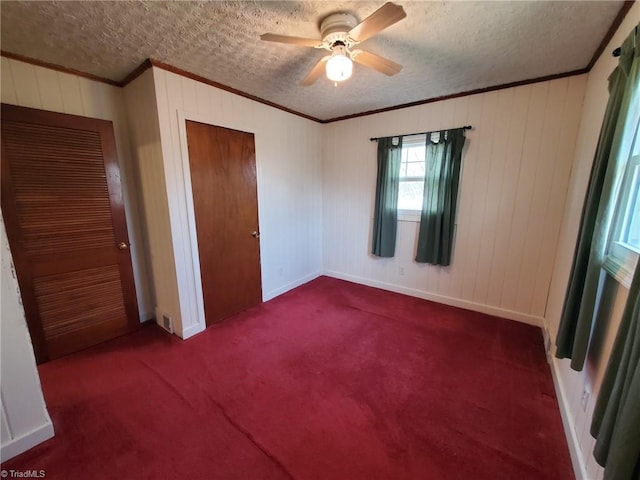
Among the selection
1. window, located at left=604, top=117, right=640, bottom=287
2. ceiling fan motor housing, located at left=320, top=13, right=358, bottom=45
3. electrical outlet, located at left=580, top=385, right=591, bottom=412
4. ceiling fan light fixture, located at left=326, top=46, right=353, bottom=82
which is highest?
ceiling fan motor housing, located at left=320, top=13, right=358, bottom=45

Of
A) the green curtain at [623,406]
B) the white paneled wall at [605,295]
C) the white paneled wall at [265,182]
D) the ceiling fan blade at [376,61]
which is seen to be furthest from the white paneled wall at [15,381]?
the white paneled wall at [605,295]

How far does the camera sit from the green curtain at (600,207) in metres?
1.20

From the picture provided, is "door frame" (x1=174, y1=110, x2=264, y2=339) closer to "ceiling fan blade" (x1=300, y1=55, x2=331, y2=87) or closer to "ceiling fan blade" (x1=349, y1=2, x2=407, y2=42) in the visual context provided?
"ceiling fan blade" (x1=300, y1=55, x2=331, y2=87)

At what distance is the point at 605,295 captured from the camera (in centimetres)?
126

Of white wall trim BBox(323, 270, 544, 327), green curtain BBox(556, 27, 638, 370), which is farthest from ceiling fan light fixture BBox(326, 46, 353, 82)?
white wall trim BBox(323, 270, 544, 327)

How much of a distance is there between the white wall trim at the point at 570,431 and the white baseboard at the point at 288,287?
270 cm

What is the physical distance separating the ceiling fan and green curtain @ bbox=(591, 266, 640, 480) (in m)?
1.51

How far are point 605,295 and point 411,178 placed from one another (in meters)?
2.17

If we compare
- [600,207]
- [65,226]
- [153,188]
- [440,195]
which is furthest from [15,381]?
[440,195]

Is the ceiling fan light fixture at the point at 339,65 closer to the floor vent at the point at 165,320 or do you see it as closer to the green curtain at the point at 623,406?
the green curtain at the point at 623,406

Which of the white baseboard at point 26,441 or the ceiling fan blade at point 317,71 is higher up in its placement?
the ceiling fan blade at point 317,71

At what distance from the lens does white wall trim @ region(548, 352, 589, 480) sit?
4.00 ft

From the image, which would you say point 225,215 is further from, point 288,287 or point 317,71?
point 317,71

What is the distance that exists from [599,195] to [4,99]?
12.4ft
